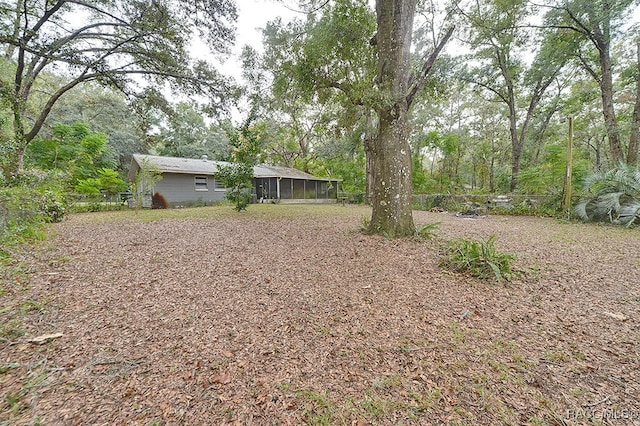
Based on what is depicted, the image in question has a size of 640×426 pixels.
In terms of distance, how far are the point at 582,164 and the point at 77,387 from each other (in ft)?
55.8

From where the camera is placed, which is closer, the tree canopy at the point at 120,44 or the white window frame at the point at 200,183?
the tree canopy at the point at 120,44

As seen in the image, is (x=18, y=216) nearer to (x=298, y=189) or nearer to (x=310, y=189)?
(x=298, y=189)

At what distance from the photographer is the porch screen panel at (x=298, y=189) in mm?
19250

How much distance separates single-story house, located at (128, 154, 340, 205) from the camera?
13.6 meters

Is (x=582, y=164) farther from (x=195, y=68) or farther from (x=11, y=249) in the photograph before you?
(x=11, y=249)

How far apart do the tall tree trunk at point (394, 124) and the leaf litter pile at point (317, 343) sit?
159cm

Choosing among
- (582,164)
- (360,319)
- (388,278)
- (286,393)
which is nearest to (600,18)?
(582,164)

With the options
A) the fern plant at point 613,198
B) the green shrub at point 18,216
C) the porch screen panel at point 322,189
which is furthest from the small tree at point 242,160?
the fern plant at point 613,198

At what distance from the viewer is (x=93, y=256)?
393 centimetres

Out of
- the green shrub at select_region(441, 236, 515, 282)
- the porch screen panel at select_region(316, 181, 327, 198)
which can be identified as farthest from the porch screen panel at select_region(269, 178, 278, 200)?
the green shrub at select_region(441, 236, 515, 282)

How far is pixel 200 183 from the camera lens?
49.7 feet

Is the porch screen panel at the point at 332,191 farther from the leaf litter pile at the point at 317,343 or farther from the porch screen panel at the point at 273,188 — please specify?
the leaf litter pile at the point at 317,343

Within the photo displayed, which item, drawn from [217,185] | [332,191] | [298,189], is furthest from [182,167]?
[332,191]

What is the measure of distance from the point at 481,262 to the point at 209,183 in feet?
51.1
